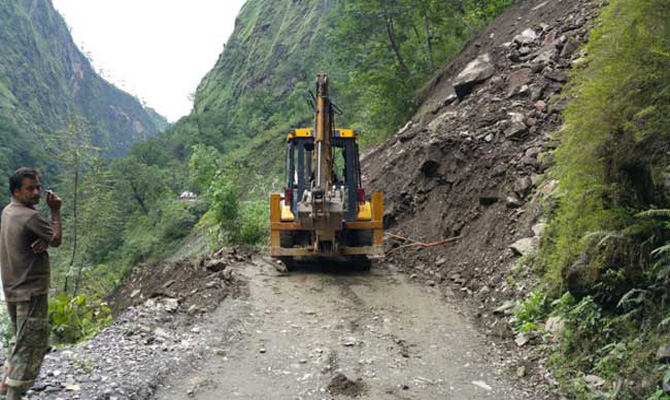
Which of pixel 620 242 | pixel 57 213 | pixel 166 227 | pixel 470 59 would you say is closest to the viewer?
pixel 57 213

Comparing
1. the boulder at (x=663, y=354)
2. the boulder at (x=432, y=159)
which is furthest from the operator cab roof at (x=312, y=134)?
the boulder at (x=663, y=354)

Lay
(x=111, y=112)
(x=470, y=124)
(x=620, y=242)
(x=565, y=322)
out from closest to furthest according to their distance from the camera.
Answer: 1. (x=620, y=242)
2. (x=565, y=322)
3. (x=470, y=124)
4. (x=111, y=112)

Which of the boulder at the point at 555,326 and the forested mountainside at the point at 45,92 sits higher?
the forested mountainside at the point at 45,92

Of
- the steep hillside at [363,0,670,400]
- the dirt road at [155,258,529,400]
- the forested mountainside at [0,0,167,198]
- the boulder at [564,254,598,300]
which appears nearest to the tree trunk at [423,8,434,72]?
the steep hillside at [363,0,670,400]

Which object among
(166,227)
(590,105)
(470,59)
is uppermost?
(470,59)

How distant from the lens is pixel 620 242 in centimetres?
513

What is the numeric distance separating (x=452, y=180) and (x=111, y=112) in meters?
166

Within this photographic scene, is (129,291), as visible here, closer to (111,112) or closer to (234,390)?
(234,390)

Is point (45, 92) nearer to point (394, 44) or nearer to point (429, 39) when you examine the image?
point (394, 44)

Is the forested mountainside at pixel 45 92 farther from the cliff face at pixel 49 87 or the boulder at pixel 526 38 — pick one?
the boulder at pixel 526 38

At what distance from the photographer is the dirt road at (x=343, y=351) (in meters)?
5.25

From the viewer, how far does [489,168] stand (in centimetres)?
1113

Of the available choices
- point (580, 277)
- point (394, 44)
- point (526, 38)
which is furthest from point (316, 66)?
point (580, 277)

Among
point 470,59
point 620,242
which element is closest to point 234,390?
point 620,242
